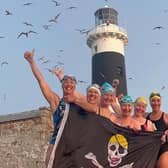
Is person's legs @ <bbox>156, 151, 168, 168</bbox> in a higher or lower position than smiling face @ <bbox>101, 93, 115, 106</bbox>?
lower

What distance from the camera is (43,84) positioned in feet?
22.7

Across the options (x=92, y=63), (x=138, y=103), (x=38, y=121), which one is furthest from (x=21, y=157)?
(x=92, y=63)

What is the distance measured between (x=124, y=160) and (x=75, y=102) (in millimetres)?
876

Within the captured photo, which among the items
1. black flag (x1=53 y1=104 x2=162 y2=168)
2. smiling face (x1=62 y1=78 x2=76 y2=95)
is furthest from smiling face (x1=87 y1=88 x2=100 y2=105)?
black flag (x1=53 y1=104 x2=162 y2=168)

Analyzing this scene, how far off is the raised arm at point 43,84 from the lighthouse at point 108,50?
25.5 metres

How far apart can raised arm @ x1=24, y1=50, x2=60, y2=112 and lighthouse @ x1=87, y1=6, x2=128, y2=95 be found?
2554 cm

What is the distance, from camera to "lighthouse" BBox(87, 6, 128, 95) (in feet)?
111

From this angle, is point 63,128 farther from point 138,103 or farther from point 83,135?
point 138,103

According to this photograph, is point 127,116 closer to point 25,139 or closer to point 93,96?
point 93,96

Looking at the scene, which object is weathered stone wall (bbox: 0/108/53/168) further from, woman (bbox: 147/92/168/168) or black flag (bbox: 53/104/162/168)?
black flag (bbox: 53/104/162/168)

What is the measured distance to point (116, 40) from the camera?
1423 inches

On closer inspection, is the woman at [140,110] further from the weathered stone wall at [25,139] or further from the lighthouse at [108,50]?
the lighthouse at [108,50]

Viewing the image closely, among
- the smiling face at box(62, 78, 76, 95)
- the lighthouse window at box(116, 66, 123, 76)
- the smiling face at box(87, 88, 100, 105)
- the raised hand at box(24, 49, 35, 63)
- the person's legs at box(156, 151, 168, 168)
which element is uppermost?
the lighthouse window at box(116, 66, 123, 76)

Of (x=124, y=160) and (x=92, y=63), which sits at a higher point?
(x=92, y=63)
